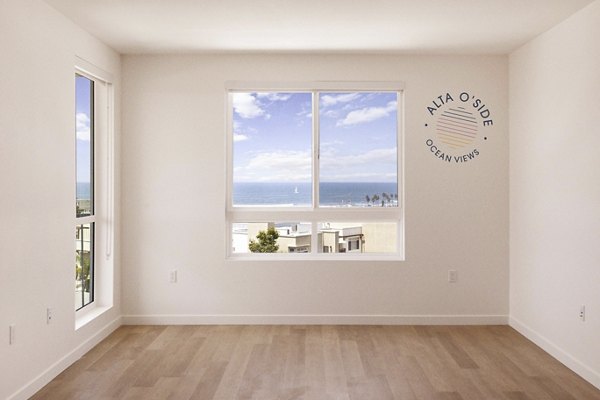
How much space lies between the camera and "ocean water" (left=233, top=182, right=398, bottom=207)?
5.16 metres

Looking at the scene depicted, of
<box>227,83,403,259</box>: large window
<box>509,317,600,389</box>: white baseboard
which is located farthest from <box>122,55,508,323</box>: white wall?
<box>509,317,600,389</box>: white baseboard

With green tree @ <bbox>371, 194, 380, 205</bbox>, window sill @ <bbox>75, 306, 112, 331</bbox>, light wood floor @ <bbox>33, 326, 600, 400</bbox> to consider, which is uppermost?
green tree @ <bbox>371, 194, 380, 205</bbox>

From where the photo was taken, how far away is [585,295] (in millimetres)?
3688

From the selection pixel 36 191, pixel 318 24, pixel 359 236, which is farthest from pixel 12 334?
pixel 359 236

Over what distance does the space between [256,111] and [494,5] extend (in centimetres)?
240

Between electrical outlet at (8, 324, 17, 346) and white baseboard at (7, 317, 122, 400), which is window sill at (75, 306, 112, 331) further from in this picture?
electrical outlet at (8, 324, 17, 346)

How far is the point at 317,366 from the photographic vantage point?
12.7 feet

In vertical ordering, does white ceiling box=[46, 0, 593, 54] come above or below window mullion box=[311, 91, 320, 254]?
above

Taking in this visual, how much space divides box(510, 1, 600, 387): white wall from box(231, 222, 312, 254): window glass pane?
1992 millimetres

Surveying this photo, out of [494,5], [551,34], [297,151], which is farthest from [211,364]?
[551,34]

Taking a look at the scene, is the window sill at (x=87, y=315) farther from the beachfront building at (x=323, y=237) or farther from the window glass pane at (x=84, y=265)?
the beachfront building at (x=323, y=237)

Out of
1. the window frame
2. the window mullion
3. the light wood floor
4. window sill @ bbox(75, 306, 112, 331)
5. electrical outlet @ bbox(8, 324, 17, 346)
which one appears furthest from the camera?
the window mullion

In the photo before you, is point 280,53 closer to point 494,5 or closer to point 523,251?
point 494,5

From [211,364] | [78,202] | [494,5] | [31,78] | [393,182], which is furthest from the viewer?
[393,182]
